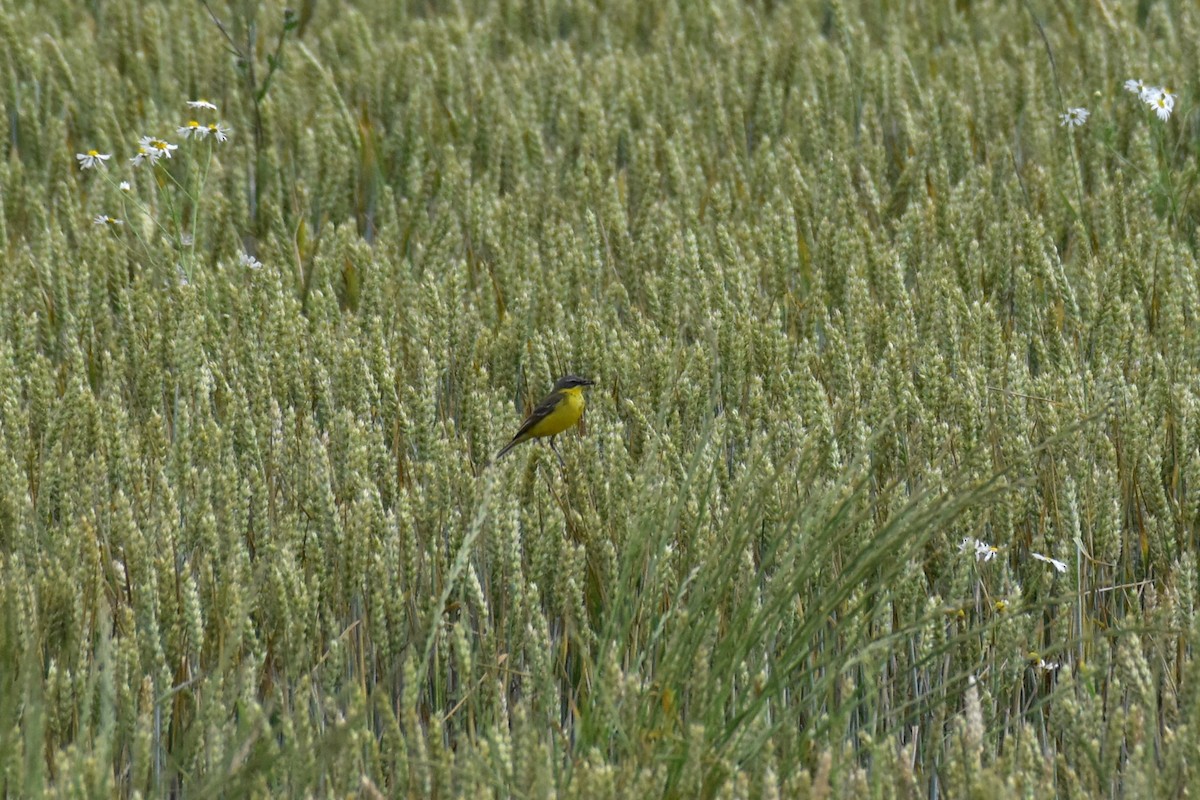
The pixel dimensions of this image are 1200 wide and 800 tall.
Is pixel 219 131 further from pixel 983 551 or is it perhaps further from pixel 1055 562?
pixel 1055 562

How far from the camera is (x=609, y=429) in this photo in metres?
2.65

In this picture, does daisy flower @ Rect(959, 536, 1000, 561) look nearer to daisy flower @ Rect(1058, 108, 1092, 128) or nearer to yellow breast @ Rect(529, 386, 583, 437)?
yellow breast @ Rect(529, 386, 583, 437)

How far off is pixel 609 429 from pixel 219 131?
214 cm

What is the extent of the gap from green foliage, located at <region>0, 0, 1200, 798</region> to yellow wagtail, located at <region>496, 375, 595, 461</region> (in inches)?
1.3

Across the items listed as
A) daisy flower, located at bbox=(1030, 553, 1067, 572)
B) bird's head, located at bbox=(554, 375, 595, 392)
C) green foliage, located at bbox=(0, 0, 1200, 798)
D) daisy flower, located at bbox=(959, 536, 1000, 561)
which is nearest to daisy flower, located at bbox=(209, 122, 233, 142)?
green foliage, located at bbox=(0, 0, 1200, 798)

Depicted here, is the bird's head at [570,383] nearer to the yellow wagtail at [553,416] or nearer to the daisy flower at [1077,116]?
the yellow wagtail at [553,416]

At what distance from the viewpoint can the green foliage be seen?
196cm

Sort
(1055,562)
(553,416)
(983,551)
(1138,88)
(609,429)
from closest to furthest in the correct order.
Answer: (1055,562) < (983,551) < (609,429) < (553,416) < (1138,88)

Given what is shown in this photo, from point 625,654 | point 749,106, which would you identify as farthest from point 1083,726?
point 749,106

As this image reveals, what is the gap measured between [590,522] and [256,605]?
50cm

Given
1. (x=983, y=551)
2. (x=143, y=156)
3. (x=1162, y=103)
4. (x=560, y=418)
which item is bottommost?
(x=983, y=551)

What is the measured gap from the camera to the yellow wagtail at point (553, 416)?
115 inches

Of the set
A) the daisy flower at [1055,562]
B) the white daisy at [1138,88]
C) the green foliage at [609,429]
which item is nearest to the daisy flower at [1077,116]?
the green foliage at [609,429]

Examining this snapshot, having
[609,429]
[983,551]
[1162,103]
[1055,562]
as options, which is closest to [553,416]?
[609,429]
